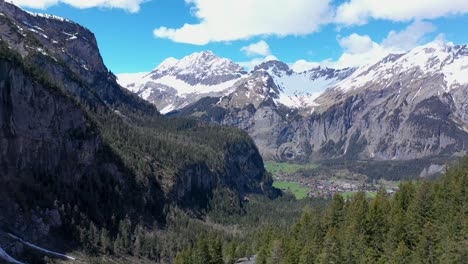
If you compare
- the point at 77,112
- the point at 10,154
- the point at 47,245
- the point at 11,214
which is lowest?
the point at 47,245

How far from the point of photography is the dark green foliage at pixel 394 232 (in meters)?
83.7

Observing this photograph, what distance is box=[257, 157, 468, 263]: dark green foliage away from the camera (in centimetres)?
8369

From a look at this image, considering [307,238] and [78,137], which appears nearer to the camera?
[307,238]

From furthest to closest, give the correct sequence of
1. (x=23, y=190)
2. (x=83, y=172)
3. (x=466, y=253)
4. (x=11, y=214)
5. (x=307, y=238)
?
(x=83, y=172)
(x=23, y=190)
(x=11, y=214)
(x=307, y=238)
(x=466, y=253)

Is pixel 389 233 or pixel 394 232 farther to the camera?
pixel 389 233

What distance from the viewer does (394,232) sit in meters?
93.3

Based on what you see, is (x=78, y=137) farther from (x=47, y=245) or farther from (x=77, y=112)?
(x=47, y=245)

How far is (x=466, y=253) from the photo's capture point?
7469 cm

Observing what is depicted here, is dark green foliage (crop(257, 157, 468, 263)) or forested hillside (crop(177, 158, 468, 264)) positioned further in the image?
forested hillside (crop(177, 158, 468, 264))

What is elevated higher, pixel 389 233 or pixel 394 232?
pixel 394 232

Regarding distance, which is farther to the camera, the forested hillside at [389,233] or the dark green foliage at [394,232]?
the forested hillside at [389,233]

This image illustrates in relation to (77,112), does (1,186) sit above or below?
below

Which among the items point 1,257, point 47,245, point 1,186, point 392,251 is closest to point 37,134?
point 1,186

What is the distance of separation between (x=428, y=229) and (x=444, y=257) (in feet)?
37.7
